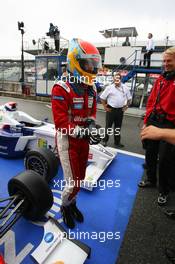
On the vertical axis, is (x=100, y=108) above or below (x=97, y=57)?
below

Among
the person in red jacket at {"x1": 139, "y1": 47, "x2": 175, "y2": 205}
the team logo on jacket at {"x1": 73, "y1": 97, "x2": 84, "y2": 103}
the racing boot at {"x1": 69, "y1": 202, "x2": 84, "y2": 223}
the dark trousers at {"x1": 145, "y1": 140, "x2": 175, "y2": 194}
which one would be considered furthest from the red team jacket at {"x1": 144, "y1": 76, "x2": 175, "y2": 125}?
the racing boot at {"x1": 69, "y1": 202, "x2": 84, "y2": 223}

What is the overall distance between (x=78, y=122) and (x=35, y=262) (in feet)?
3.80

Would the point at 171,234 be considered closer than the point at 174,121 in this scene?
Yes

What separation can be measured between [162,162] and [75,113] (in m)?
1.19

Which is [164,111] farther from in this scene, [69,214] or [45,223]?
[45,223]

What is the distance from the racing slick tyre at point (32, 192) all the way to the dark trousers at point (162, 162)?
4.25 ft

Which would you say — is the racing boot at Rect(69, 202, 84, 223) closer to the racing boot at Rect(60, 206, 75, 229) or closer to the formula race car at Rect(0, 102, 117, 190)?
the racing boot at Rect(60, 206, 75, 229)

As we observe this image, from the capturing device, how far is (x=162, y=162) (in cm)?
234

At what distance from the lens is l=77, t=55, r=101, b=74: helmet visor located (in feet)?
5.59

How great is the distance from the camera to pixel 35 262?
153cm

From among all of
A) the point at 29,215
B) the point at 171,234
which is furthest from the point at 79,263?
the point at 171,234

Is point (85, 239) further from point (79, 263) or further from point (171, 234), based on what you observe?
point (171, 234)

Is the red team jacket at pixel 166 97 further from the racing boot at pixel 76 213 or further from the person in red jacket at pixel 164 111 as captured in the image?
the racing boot at pixel 76 213

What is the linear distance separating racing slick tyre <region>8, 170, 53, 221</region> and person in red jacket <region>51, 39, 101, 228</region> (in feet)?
0.63
